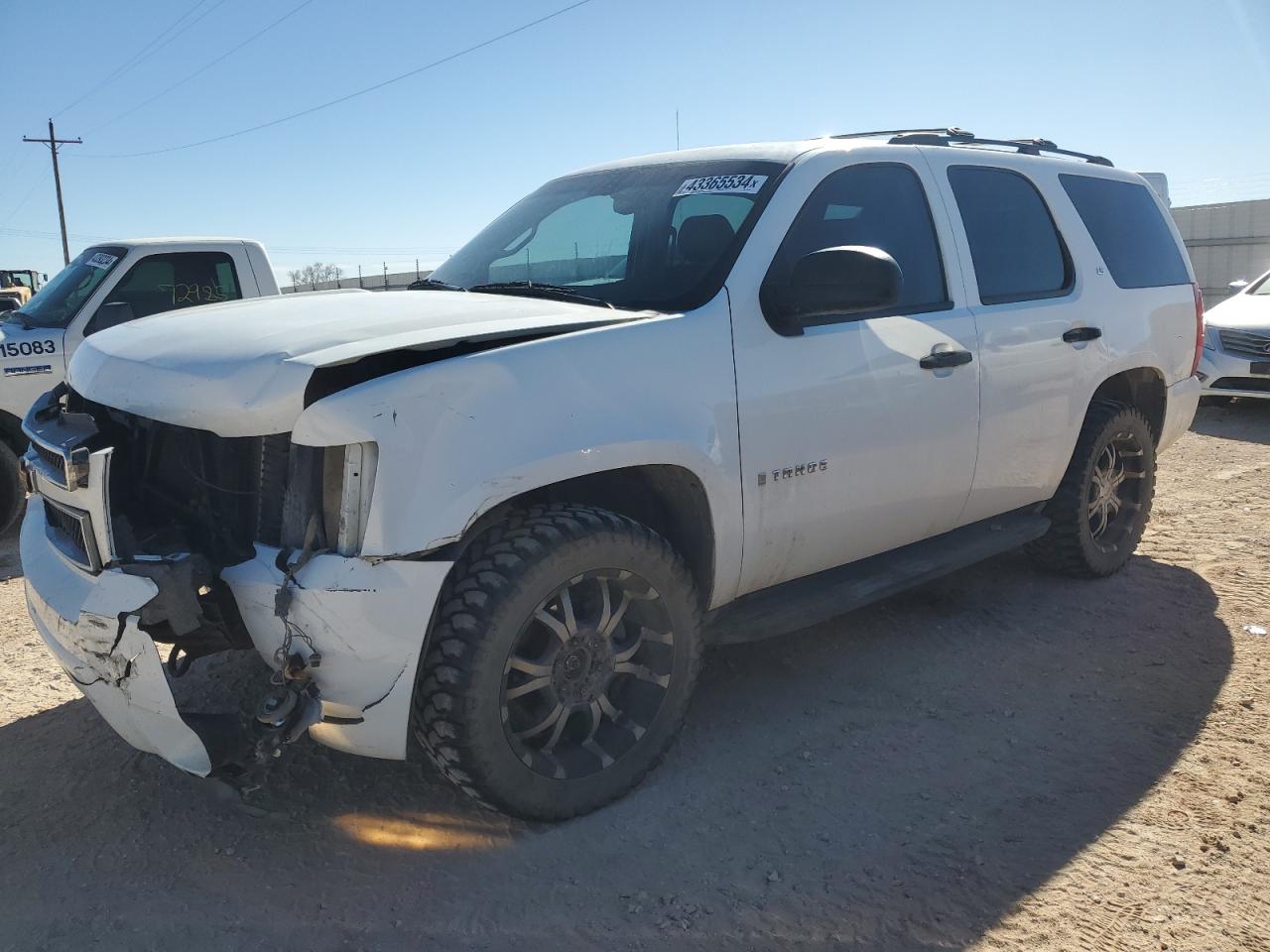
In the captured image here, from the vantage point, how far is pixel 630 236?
12.3 feet

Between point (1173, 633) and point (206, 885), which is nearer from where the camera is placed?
point (206, 885)

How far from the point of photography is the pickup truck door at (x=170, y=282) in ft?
22.8

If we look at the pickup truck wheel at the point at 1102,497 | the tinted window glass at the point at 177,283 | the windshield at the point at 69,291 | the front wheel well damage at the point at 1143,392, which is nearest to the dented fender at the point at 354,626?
the pickup truck wheel at the point at 1102,497

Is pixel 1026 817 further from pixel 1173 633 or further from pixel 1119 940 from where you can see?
pixel 1173 633

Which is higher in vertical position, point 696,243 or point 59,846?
point 696,243

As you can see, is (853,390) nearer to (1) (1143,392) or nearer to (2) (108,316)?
(1) (1143,392)

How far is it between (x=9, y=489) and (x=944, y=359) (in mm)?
6035

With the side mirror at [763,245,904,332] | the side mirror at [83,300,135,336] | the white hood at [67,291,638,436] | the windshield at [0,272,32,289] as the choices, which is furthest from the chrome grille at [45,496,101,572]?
the windshield at [0,272,32,289]

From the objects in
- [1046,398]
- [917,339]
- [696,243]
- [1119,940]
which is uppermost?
[696,243]

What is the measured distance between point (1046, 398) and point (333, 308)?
3.02 meters

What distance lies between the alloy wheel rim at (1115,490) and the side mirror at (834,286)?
93.1 inches

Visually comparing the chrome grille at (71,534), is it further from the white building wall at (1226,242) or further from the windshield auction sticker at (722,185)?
the white building wall at (1226,242)

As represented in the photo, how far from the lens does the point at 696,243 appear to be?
138 inches

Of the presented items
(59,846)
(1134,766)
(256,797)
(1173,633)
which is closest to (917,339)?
(1134,766)
